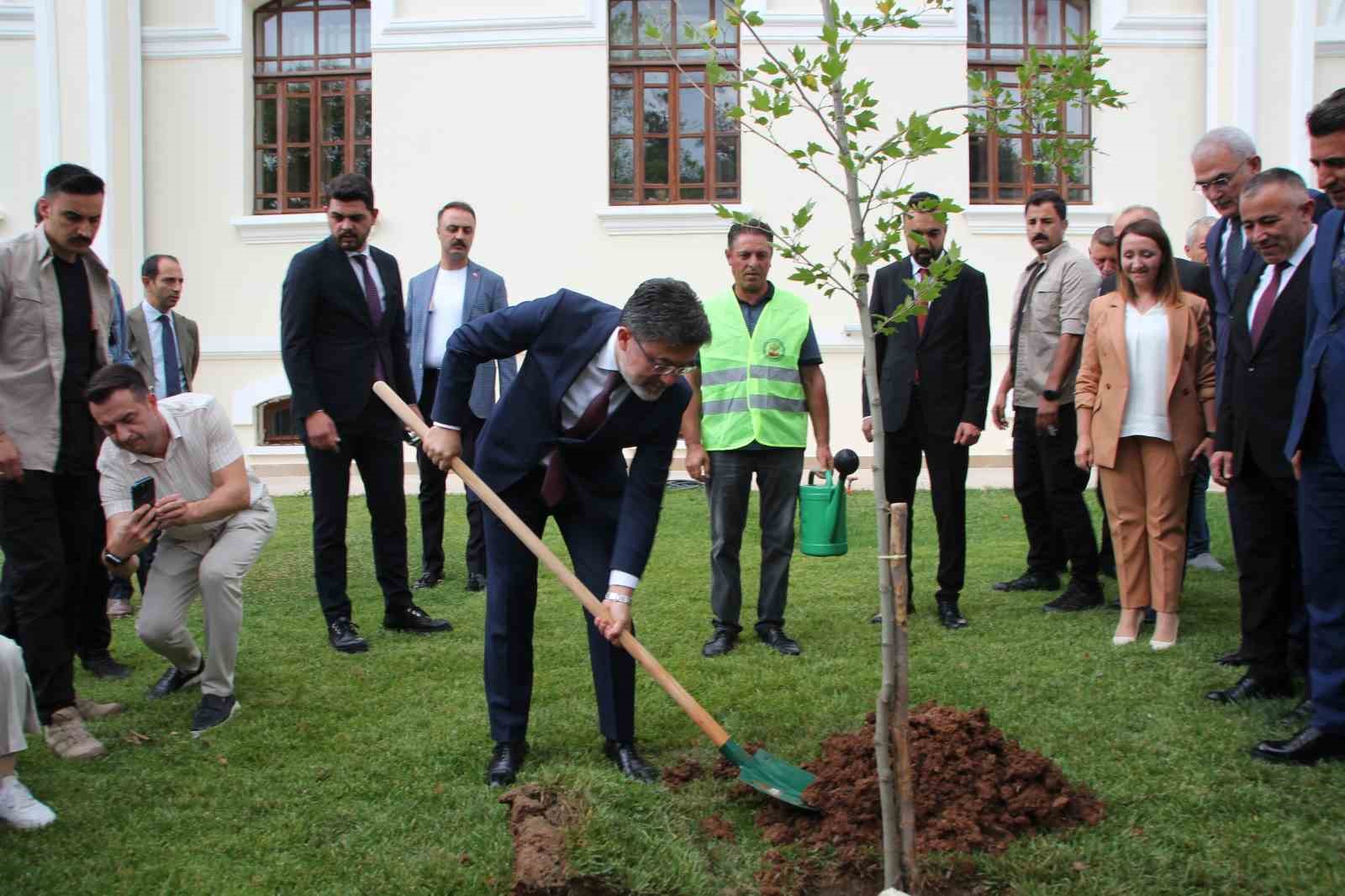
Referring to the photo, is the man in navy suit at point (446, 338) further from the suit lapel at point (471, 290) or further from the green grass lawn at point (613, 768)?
the green grass lawn at point (613, 768)

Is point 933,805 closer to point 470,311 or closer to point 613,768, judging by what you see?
point 613,768

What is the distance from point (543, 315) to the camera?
385 cm

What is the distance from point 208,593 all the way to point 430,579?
2578mm

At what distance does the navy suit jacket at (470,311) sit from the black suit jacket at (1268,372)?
400 centimetres

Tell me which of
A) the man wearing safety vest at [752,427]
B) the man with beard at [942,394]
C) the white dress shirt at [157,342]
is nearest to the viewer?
the man wearing safety vest at [752,427]

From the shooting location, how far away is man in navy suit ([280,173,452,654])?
564 cm

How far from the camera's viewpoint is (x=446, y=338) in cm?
705

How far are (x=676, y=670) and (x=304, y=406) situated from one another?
7.17ft

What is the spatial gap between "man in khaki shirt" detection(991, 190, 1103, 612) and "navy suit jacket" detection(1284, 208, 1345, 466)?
2.22m

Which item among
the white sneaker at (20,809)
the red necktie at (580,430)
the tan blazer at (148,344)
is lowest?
the white sneaker at (20,809)

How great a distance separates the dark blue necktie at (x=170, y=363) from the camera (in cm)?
737

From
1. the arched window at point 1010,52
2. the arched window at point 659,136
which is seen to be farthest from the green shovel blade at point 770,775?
the arched window at point 1010,52

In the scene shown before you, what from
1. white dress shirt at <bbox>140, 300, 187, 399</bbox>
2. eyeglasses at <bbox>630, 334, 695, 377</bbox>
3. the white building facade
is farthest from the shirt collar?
the white building facade

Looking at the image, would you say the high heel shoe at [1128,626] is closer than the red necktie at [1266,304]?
No
